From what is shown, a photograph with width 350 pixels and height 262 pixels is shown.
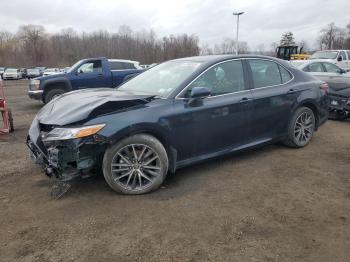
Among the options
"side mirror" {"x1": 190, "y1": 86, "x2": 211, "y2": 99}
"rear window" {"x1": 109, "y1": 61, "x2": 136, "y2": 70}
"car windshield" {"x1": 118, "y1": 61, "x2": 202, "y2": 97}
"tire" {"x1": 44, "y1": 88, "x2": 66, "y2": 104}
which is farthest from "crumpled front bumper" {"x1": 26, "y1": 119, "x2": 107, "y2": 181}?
"rear window" {"x1": 109, "y1": 61, "x2": 136, "y2": 70}

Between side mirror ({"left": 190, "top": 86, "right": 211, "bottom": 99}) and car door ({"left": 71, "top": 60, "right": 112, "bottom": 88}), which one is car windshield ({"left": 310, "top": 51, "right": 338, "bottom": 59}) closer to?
car door ({"left": 71, "top": 60, "right": 112, "bottom": 88})

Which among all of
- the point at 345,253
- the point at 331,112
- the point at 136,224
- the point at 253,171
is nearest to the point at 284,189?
the point at 253,171

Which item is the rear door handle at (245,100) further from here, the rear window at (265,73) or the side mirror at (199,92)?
the side mirror at (199,92)

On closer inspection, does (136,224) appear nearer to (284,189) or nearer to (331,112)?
(284,189)

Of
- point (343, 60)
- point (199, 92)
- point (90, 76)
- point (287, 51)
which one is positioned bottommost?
point (199, 92)

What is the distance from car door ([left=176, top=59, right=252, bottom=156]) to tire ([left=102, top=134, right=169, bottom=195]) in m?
0.63

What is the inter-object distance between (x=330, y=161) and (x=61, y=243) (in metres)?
4.06

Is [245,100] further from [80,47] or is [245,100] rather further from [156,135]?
[80,47]

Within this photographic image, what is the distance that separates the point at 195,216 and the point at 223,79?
213 centimetres

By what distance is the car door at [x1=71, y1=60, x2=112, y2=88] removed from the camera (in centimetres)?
1231

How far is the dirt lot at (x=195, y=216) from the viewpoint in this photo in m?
2.98

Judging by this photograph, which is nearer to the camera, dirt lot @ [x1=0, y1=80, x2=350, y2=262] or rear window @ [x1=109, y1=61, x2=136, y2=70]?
dirt lot @ [x1=0, y1=80, x2=350, y2=262]

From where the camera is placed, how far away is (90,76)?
12.4m

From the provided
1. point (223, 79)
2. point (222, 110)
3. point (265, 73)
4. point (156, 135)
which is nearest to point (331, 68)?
point (265, 73)
